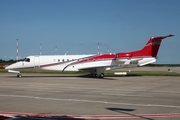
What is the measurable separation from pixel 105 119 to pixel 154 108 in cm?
327

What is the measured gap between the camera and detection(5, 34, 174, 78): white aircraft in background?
35.5m

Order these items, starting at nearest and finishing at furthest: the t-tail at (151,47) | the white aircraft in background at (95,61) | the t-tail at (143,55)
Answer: the white aircraft in background at (95,61)
the t-tail at (151,47)
the t-tail at (143,55)

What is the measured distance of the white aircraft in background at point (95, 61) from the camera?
35.5 metres

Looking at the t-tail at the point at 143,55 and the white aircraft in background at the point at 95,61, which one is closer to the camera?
the white aircraft in background at the point at 95,61

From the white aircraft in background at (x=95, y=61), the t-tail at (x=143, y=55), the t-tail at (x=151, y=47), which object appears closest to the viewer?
the white aircraft in background at (x=95, y=61)

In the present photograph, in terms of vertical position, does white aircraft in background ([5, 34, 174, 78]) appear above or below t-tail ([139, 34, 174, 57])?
below

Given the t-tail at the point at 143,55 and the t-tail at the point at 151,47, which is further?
the t-tail at the point at 143,55

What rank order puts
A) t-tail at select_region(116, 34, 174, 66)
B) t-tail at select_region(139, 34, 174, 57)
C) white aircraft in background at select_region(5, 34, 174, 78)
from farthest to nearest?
t-tail at select_region(116, 34, 174, 66) → t-tail at select_region(139, 34, 174, 57) → white aircraft in background at select_region(5, 34, 174, 78)

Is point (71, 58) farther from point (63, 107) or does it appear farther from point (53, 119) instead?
point (53, 119)

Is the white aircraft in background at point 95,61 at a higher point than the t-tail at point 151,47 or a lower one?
lower

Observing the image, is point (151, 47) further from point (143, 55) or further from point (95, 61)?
point (95, 61)

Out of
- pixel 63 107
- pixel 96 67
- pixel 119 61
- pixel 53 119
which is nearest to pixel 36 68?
pixel 96 67

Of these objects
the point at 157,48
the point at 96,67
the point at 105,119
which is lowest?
the point at 105,119

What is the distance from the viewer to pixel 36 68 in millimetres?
35719
